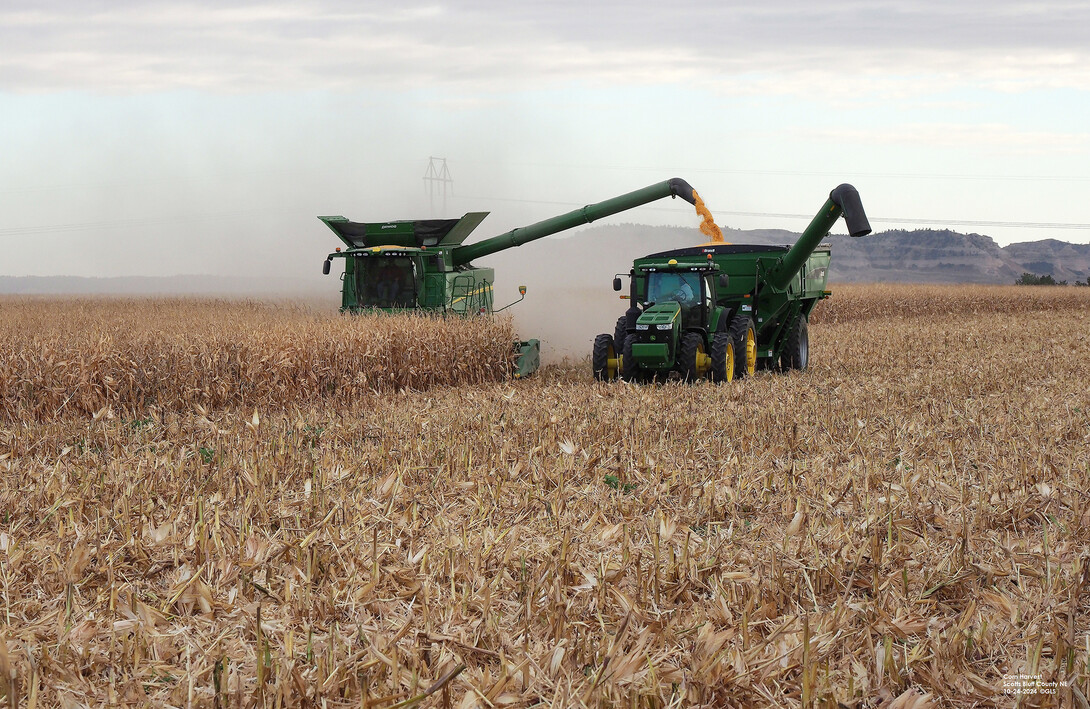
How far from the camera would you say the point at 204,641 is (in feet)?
10.9

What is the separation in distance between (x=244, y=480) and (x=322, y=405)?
5.27m

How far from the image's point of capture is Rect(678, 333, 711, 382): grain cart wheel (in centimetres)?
1164

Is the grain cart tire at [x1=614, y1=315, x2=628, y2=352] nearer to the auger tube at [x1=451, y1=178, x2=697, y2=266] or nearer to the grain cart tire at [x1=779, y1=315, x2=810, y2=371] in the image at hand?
the grain cart tire at [x1=779, y1=315, x2=810, y2=371]

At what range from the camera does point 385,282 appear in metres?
15.0

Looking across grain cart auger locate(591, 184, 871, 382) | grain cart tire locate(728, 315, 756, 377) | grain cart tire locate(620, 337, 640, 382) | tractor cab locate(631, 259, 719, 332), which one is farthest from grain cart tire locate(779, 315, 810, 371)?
grain cart tire locate(620, 337, 640, 382)

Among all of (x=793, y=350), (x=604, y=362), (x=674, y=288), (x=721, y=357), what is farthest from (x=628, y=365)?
(x=793, y=350)

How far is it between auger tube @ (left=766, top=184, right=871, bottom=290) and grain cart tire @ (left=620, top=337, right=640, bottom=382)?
3234 millimetres

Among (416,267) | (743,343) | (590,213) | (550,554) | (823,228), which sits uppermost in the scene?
(590,213)

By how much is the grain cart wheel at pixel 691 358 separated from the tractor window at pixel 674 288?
2.05ft

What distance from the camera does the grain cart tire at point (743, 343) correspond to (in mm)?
12445

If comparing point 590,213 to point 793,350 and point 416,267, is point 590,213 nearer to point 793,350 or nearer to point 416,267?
point 416,267

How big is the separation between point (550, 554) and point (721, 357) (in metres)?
7.91

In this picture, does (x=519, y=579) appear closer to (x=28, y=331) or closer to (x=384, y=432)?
(x=384, y=432)

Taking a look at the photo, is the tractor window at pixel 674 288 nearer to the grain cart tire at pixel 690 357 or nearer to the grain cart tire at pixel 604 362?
the grain cart tire at pixel 690 357
